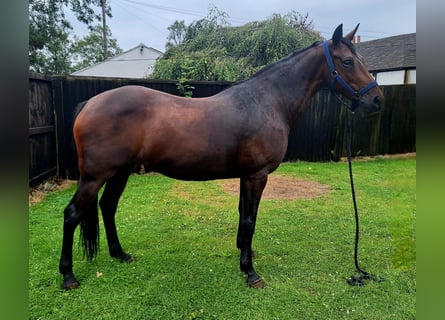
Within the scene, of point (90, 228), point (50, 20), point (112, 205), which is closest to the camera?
point (90, 228)

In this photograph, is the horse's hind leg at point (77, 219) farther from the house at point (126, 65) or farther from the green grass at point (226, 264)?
the house at point (126, 65)

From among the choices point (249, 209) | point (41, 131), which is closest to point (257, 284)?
point (249, 209)

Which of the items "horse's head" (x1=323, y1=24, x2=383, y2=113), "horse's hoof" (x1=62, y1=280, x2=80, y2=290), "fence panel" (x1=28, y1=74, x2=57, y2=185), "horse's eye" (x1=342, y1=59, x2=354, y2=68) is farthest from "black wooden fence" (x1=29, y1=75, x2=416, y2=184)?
"horse's hoof" (x1=62, y1=280, x2=80, y2=290)

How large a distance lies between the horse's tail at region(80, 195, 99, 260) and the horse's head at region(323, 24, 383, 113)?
7.48ft

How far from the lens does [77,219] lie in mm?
2424

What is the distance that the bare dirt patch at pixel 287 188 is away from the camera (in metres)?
5.12

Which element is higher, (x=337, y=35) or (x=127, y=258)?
(x=337, y=35)

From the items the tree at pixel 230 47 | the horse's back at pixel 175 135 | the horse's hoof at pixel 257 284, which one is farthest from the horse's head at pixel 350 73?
the tree at pixel 230 47

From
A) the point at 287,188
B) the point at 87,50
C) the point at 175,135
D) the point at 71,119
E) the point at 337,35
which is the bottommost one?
the point at 287,188

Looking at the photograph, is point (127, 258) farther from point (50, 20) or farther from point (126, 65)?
point (126, 65)

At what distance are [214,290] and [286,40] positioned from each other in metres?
9.18

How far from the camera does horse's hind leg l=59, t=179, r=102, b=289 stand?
7.87 feet

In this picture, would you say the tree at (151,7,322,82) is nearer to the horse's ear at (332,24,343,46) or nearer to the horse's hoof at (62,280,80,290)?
the horse's ear at (332,24,343,46)

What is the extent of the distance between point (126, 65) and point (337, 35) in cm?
2198
